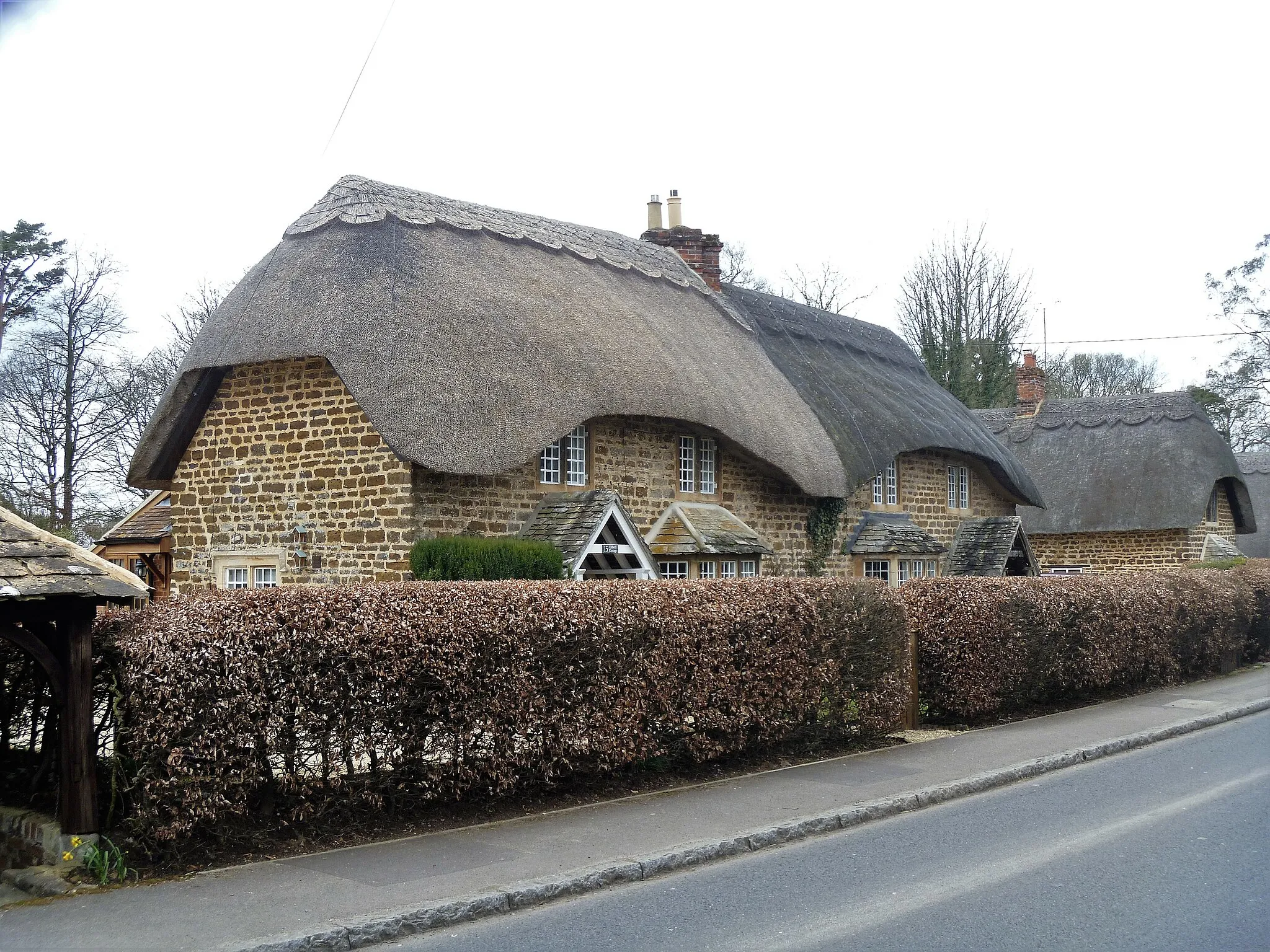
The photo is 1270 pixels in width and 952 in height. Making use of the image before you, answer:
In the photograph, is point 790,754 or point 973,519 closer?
point 790,754

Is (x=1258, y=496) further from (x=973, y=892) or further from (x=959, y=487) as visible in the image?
(x=973, y=892)

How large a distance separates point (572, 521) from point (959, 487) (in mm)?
14857

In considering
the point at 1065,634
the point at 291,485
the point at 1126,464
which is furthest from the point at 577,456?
the point at 1126,464

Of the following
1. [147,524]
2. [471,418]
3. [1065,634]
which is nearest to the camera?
[471,418]

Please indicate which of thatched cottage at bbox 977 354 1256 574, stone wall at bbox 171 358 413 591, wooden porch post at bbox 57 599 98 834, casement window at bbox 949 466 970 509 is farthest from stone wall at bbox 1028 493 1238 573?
wooden porch post at bbox 57 599 98 834

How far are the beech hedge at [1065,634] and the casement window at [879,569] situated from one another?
514cm

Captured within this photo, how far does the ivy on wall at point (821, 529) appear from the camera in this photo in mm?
21578

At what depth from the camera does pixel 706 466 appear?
19.5 m

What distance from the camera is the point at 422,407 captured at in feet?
47.5

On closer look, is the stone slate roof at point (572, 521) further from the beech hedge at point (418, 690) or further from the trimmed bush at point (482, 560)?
the beech hedge at point (418, 690)

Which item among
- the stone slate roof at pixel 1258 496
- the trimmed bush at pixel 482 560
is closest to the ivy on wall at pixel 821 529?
the trimmed bush at pixel 482 560

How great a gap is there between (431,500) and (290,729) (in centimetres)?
732

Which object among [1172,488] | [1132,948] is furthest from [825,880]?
[1172,488]

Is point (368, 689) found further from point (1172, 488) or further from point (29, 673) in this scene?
point (1172, 488)
